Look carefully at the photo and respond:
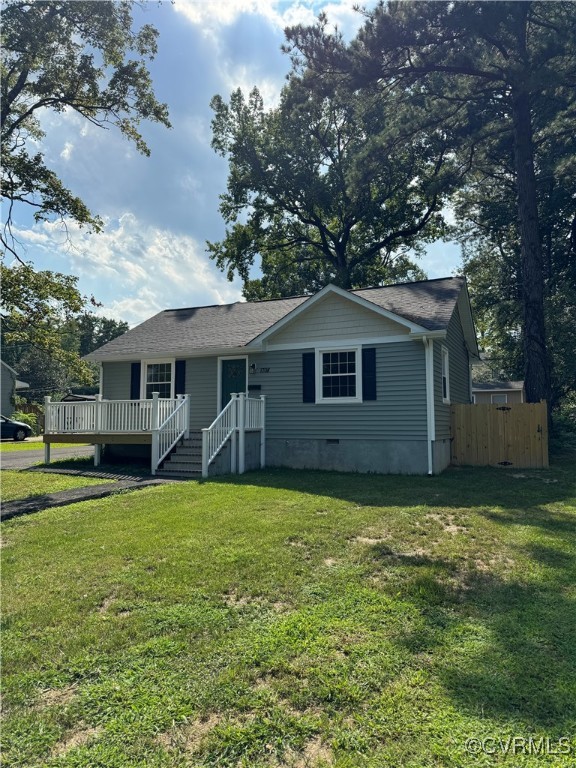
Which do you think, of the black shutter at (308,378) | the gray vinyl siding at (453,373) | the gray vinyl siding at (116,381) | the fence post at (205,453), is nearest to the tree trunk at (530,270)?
the gray vinyl siding at (453,373)

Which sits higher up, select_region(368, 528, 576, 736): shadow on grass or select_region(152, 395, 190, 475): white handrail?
select_region(152, 395, 190, 475): white handrail

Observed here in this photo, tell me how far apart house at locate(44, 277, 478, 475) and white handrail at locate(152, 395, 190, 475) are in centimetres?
3

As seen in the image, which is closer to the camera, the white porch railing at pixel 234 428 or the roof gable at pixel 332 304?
the white porch railing at pixel 234 428

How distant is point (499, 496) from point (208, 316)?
1101cm

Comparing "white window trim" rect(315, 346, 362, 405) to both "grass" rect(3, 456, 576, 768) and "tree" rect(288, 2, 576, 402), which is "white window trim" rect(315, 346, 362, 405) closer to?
"grass" rect(3, 456, 576, 768)

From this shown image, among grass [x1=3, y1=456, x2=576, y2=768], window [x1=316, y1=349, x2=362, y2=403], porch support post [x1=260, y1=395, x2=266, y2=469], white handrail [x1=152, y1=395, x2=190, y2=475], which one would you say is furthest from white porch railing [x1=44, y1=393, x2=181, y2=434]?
grass [x1=3, y1=456, x2=576, y2=768]

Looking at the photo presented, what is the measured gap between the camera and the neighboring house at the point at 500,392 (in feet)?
97.1

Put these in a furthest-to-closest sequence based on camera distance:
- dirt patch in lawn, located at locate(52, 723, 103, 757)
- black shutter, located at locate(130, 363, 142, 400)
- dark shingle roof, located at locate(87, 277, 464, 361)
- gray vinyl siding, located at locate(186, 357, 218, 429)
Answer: black shutter, located at locate(130, 363, 142, 400), gray vinyl siding, located at locate(186, 357, 218, 429), dark shingle roof, located at locate(87, 277, 464, 361), dirt patch in lawn, located at locate(52, 723, 103, 757)

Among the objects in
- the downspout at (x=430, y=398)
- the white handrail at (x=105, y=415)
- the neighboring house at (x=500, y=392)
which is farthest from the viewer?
the neighboring house at (x=500, y=392)

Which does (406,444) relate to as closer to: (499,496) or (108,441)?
(499,496)

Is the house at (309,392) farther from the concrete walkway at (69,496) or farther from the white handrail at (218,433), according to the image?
the concrete walkway at (69,496)

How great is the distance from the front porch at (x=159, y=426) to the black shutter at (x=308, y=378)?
1.21 meters

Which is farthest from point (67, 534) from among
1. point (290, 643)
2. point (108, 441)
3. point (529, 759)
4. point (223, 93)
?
point (223, 93)

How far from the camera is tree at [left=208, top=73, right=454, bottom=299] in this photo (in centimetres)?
2422
